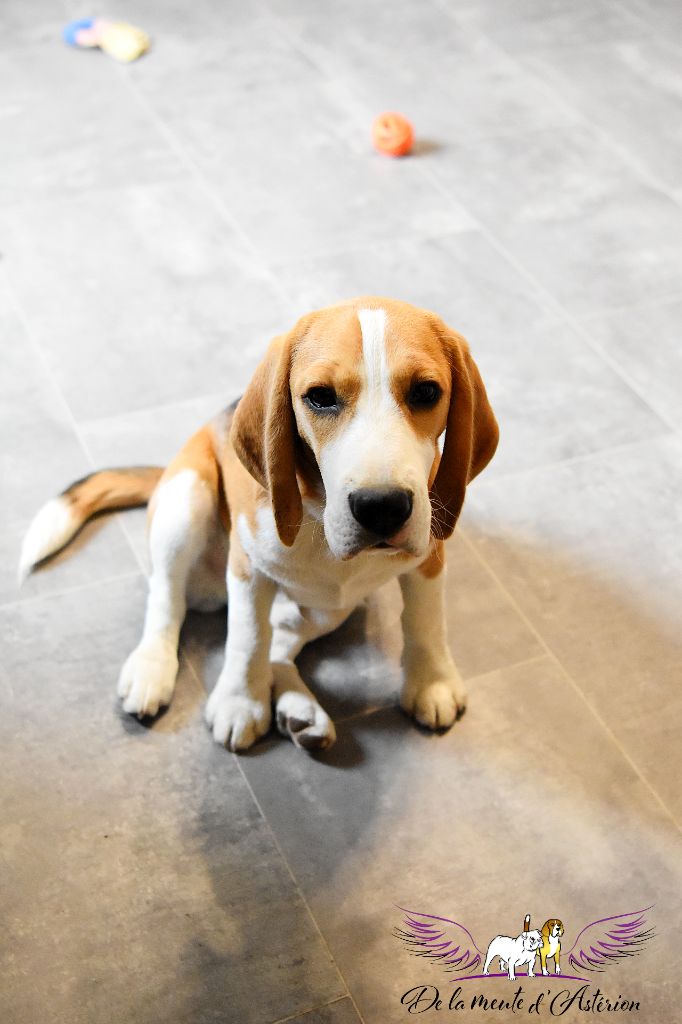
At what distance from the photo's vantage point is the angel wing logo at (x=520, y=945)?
225 centimetres

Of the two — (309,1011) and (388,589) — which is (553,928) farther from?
(388,589)

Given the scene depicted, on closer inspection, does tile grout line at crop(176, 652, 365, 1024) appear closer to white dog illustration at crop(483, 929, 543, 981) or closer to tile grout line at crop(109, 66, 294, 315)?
white dog illustration at crop(483, 929, 543, 981)

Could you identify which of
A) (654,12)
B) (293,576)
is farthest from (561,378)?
(654,12)

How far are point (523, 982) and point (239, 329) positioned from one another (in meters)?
2.33

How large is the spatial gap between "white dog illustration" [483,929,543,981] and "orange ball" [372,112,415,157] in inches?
131

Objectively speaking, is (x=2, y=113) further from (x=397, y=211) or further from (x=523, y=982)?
(x=523, y=982)

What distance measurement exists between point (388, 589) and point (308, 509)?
781mm

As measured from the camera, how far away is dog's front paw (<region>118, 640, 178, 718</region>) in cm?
264

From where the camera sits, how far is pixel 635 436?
353 centimetres

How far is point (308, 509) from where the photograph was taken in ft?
7.53

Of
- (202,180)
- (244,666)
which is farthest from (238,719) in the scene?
(202,180)

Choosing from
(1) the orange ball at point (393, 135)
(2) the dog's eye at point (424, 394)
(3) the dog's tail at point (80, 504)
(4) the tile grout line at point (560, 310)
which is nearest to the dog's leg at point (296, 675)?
(3) the dog's tail at point (80, 504)

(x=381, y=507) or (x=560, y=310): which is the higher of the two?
(x=381, y=507)

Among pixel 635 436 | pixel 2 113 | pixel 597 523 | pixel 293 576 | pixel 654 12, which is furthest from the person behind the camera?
pixel 654 12
